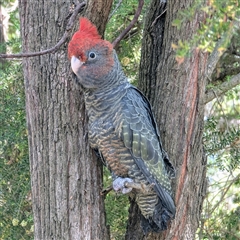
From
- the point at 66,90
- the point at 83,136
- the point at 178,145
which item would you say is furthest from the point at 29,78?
the point at 178,145

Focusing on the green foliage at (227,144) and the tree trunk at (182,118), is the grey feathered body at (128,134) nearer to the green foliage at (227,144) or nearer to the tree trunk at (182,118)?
the tree trunk at (182,118)

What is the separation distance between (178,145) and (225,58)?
1.14 meters

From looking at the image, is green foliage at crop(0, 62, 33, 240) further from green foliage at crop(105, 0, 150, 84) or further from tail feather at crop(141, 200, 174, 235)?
tail feather at crop(141, 200, 174, 235)

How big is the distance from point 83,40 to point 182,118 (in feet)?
1.60

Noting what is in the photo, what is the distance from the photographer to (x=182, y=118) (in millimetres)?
1470

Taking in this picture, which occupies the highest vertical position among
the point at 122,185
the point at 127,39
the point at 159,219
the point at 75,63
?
the point at 127,39

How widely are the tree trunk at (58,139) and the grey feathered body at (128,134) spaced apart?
8cm

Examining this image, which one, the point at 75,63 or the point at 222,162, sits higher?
the point at 75,63

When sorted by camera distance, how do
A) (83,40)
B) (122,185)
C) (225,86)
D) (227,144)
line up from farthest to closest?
(225,86) < (227,144) < (122,185) < (83,40)

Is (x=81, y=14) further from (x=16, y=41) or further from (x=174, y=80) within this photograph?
(x=16, y=41)

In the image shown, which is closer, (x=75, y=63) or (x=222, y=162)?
(x=75, y=63)

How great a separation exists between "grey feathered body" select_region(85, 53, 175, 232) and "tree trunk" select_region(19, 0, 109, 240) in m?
0.08

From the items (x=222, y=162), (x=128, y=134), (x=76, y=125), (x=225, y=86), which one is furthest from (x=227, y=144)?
(x=76, y=125)

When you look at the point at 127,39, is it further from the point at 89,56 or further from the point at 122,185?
the point at 122,185
